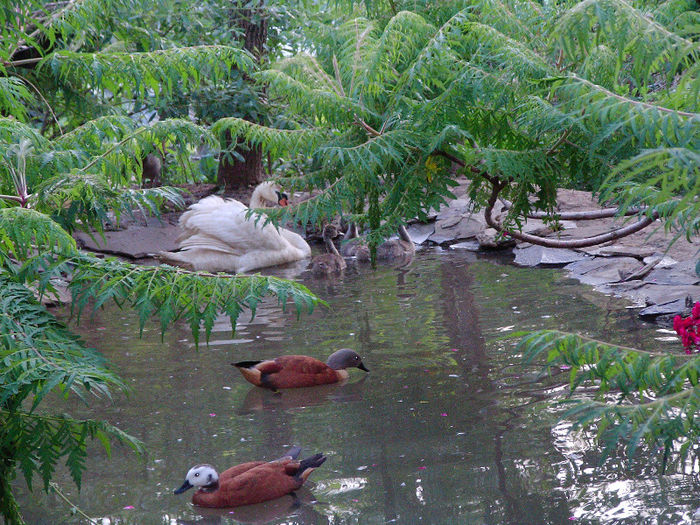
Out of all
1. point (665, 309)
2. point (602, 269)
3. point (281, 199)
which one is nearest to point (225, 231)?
point (281, 199)

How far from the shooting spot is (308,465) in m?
4.41

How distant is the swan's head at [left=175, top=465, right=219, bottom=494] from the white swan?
22.3 ft

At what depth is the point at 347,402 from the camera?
5727mm

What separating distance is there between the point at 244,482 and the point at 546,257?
684 cm

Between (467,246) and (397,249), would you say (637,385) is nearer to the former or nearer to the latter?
(397,249)

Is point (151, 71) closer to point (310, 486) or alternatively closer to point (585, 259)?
point (310, 486)

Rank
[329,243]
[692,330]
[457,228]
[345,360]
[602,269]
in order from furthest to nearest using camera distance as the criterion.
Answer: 1. [457,228]
2. [329,243]
3. [602,269]
4. [345,360]
5. [692,330]

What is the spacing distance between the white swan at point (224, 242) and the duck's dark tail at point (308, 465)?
6.65 metres

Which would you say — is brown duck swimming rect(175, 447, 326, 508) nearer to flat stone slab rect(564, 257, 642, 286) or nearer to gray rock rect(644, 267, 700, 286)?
gray rock rect(644, 267, 700, 286)

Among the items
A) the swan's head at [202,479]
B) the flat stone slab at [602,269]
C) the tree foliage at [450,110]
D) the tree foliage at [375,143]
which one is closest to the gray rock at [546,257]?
the flat stone slab at [602,269]

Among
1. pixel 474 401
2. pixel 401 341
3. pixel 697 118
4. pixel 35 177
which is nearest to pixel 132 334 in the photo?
pixel 401 341

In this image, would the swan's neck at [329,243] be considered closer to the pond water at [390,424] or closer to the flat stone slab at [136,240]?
the flat stone slab at [136,240]

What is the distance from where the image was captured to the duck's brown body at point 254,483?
4.20m

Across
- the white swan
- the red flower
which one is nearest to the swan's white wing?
the white swan
